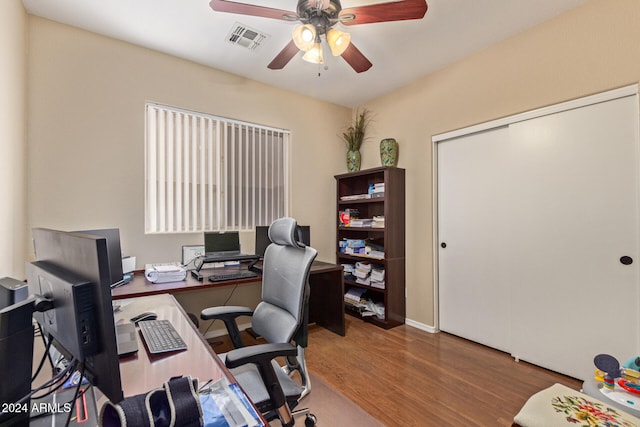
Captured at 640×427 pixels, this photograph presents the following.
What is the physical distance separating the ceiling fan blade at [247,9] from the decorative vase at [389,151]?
1.95 metres

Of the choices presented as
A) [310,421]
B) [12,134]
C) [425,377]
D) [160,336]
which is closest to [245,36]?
[12,134]

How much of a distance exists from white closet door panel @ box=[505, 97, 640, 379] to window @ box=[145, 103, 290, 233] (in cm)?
254

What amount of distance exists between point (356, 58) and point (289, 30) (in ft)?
2.23

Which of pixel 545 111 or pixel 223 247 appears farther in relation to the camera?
pixel 223 247

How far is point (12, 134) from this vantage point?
191cm

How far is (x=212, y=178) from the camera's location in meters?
3.10

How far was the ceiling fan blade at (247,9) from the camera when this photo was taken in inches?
66.9

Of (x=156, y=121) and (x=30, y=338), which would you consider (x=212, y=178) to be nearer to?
(x=156, y=121)

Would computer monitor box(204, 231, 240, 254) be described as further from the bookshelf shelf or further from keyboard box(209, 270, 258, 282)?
the bookshelf shelf

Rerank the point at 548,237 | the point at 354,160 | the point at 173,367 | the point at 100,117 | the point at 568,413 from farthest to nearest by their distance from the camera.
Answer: the point at 354,160 < the point at 100,117 < the point at 548,237 < the point at 568,413 < the point at 173,367

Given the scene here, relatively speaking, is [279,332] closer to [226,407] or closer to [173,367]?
[173,367]

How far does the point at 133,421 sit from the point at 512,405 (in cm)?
230

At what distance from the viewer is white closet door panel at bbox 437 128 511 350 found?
8.84 ft

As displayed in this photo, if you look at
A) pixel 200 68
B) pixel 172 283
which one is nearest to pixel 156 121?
pixel 200 68
